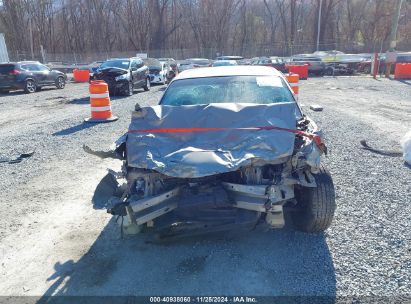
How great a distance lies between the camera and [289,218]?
404cm

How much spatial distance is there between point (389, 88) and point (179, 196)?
18.0m

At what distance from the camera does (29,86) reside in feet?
59.2

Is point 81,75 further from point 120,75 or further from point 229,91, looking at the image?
point 229,91

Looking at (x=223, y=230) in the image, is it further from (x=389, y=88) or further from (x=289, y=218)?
(x=389, y=88)

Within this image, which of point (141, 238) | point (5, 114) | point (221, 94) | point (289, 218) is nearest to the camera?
point (141, 238)

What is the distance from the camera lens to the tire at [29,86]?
17.8 meters

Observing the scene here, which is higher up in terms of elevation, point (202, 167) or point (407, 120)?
point (202, 167)

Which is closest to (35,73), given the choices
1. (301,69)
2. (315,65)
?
(301,69)

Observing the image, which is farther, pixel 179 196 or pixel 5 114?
pixel 5 114

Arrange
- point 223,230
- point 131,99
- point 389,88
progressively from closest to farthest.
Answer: point 223,230
point 131,99
point 389,88

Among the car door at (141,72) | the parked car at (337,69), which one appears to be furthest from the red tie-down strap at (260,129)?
the parked car at (337,69)

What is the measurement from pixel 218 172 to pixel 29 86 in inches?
722

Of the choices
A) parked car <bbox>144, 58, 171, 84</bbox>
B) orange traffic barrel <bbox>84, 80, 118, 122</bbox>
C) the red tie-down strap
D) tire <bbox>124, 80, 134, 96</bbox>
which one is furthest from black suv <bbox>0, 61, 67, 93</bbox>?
the red tie-down strap

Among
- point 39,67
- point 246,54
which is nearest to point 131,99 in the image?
point 39,67
